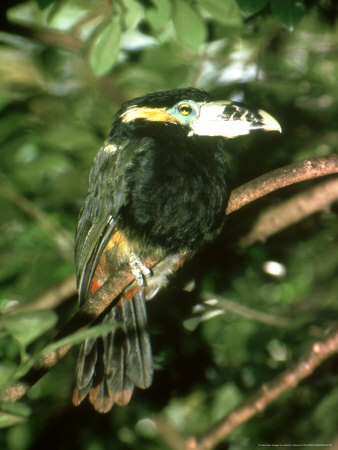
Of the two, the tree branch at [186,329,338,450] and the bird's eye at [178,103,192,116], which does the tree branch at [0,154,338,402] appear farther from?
the tree branch at [186,329,338,450]

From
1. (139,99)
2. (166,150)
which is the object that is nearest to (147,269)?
(166,150)

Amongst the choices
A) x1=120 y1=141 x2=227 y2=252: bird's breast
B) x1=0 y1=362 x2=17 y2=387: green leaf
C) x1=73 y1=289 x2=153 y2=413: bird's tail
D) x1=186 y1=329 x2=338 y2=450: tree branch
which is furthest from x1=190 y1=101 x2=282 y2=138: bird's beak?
x1=0 y1=362 x2=17 y2=387: green leaf

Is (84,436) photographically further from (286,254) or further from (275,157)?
(275,157)

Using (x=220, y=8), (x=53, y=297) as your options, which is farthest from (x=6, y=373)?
(x=53, y=297)

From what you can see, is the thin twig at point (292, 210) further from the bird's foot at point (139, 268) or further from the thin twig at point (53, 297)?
the thin twig at point (53, 297)

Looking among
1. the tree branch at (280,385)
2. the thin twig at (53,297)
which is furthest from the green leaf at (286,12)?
the thin twig at (53,297)

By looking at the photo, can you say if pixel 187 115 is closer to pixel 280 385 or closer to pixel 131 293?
pixel 131 293
